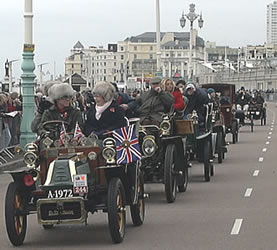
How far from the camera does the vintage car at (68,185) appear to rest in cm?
1068

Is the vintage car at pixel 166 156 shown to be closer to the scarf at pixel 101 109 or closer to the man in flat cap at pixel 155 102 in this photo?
the man in flat cap at pixel 155 102

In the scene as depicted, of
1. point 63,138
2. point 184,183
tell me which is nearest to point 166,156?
point 184,183

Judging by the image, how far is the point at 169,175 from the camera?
14.7 m

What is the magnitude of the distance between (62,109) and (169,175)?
3.23 meters

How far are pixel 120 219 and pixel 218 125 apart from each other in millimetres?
11359

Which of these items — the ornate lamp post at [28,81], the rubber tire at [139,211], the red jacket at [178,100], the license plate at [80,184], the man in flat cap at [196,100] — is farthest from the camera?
the ornate lamp post at [28,81]

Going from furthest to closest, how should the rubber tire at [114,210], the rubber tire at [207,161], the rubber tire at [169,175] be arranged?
1. the rubber tire at [207,161]
2. the rubber tire at [169,175]
3. the rubber tire at [114,210]

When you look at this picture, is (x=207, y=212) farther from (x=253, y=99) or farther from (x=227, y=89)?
(x=253, y=99)

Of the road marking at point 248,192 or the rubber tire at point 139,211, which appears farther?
the road marking at point 248,192

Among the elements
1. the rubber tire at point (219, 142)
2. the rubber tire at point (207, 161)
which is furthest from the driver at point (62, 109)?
the rubber tire at point (219, 142)

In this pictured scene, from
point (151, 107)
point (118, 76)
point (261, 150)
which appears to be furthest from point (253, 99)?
point (118, 76)

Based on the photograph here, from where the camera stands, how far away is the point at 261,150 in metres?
28.4

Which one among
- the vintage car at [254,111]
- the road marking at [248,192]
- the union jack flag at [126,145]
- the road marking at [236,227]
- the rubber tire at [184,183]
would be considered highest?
the union jack flag at [126,145]

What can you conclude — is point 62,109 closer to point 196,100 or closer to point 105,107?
point 105,107
